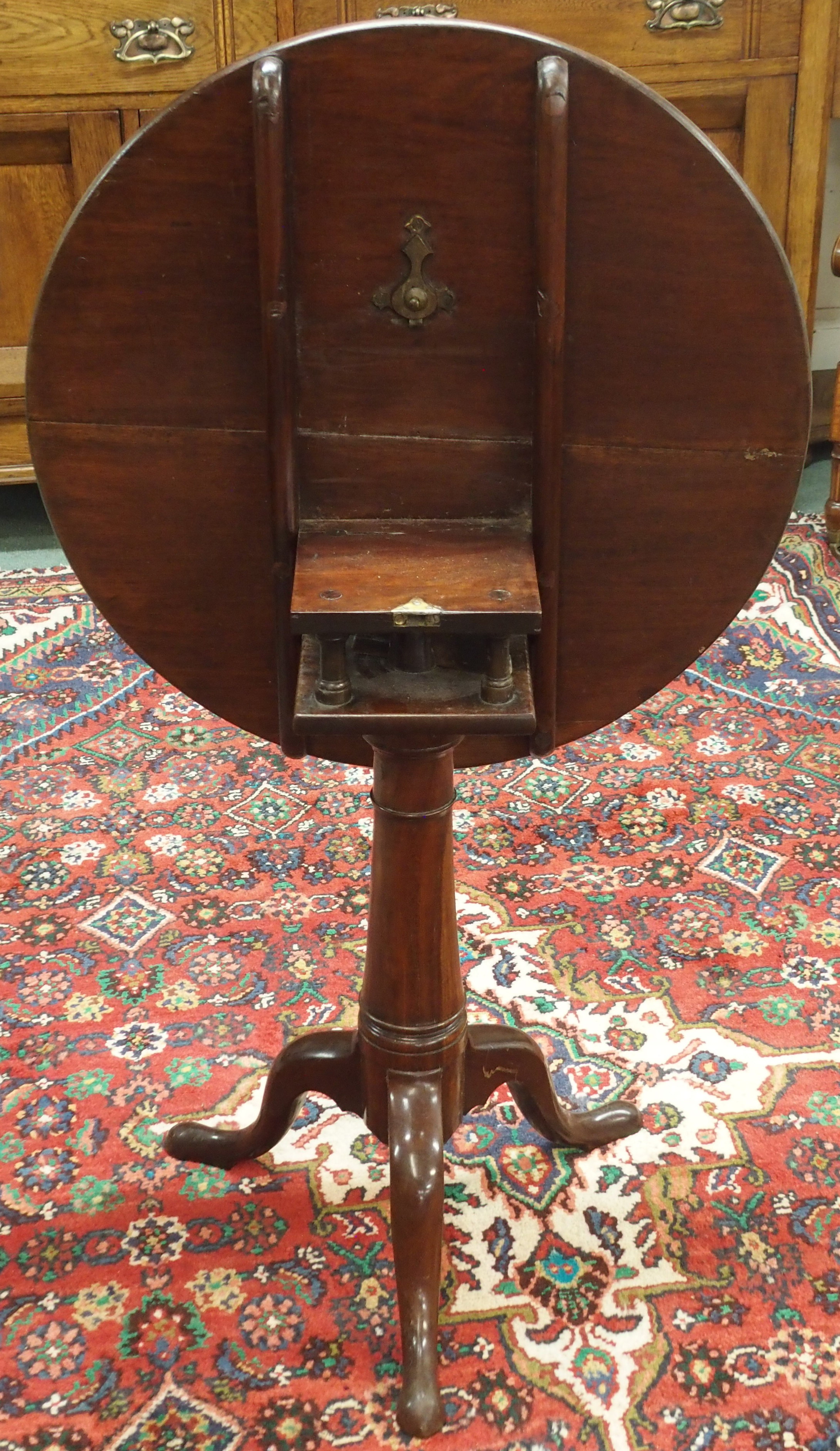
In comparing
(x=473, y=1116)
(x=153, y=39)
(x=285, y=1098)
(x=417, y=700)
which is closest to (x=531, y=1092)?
(x=473, y=1116)

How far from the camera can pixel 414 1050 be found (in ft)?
4.47

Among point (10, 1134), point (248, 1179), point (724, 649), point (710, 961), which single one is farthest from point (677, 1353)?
point (724, 649)

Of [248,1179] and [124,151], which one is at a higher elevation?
[124,151]

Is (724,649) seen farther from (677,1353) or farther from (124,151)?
(124,151)

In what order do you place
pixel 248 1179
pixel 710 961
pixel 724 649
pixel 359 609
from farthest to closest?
pixel 724 649 → pixel 710 961 → pixel 248 1179 → pixel 359 609

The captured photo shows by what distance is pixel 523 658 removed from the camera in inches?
46.1

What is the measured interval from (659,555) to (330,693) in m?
0.34

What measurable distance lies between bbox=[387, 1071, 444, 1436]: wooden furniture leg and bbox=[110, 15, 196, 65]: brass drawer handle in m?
2.60

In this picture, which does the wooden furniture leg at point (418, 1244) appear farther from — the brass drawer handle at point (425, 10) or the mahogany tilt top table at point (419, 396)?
the brass drawer handle at point (425, 10)

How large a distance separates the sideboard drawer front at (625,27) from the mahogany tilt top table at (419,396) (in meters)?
2.19

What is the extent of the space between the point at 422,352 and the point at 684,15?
2.30 meters

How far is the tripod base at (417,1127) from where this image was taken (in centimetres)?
129

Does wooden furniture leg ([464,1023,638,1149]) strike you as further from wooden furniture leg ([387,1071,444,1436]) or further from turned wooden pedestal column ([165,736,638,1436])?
wooden furniture leg ([387,1071,444,1436])

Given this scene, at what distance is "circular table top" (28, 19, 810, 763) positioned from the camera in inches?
39.8
